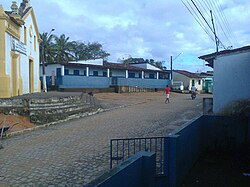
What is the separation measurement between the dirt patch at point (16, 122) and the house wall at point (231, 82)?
7.66m

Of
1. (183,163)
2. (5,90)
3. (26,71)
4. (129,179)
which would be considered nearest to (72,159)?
(183,163)

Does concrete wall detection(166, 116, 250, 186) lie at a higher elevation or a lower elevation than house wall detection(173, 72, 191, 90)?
lower

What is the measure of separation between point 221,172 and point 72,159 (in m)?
3.85

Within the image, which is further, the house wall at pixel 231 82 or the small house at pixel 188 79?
the small house at pixel 188 79

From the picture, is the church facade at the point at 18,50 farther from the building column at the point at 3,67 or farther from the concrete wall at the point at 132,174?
the concrete wall at the point at 132,174

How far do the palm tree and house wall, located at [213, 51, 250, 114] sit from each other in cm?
3649

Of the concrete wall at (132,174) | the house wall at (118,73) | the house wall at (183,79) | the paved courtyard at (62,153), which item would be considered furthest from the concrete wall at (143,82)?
the concrete wall at (132,174)

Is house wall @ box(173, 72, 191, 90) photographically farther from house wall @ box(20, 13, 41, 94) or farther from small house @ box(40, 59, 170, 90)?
house wall @ box(20, 13, 41, 94)

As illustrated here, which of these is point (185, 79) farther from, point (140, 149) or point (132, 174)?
point (132, 174)

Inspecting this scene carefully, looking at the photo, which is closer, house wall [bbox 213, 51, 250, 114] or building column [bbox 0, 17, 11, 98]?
house wall [bbox 213, 51, 250, 114]

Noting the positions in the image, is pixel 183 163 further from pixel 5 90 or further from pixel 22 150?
pixel 5 90

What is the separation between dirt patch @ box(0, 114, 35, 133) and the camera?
10789 mm

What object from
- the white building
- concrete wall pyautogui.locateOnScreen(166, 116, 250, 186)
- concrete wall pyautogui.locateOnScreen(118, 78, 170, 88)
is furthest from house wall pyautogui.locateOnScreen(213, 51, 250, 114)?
concrete wall pyautogui.locateOnScreen(118, 78, 170, 88)

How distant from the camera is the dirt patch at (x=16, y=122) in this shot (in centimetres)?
1079
